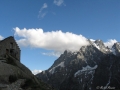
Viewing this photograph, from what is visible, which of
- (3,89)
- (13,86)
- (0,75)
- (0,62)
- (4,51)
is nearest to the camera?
(3,89)

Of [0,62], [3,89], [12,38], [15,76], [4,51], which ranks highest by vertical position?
[12,38]

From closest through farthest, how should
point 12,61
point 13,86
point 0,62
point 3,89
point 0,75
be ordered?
point 3,89
point 13,86
point 0,75
point 0,62
point 12,61

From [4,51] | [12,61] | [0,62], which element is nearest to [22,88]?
[0,62]

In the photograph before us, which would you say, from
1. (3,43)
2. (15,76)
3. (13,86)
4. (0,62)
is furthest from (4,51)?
(13,86)

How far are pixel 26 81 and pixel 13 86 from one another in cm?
A: 535

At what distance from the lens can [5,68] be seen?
192 feet

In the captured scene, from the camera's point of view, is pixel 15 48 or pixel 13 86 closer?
pixel 13 86

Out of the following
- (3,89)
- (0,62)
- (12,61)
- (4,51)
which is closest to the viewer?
(3,89)

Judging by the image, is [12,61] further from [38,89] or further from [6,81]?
[38,89]

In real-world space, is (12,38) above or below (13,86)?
above

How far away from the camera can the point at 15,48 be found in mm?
83812

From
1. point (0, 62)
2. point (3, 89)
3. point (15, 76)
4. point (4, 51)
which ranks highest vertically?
point (4, 51)

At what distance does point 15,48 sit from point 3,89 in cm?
3727

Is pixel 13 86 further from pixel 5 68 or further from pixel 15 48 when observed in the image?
pixel 15 48
